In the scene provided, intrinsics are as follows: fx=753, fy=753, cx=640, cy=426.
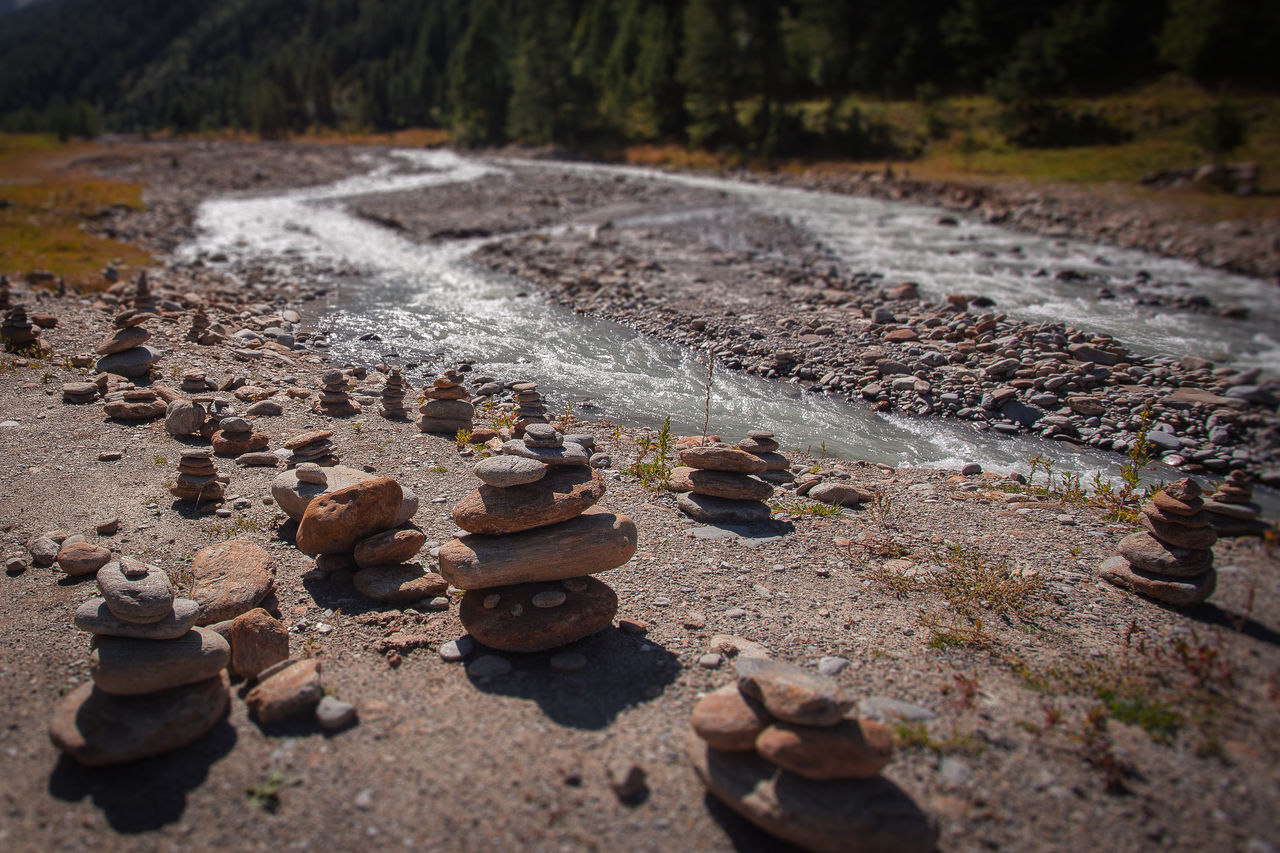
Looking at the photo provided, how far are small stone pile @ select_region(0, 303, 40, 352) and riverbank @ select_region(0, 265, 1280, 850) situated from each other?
16.4 ft

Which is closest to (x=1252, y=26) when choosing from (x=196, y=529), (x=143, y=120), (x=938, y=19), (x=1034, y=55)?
(x=1034, y=55)

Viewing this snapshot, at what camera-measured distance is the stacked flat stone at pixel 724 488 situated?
31.5ft

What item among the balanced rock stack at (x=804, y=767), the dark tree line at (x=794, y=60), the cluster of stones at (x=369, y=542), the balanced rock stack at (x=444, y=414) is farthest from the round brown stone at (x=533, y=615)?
the dark tree line at (x=794, y=60)

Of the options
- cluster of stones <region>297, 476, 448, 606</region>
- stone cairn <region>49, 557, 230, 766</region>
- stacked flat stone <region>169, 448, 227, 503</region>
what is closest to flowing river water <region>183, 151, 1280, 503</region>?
cluster of stones <region>297, 476, 448, 606</region>

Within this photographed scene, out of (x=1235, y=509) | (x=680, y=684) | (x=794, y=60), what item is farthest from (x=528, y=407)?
(x=794, y=60)

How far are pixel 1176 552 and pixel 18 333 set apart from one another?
1848 cm

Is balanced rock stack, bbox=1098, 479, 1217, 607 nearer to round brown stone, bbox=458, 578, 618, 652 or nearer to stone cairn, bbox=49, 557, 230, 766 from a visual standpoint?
round brown stone, bbox=458, 578, 618, 652

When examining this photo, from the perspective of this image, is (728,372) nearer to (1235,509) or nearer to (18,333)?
(1235,509)

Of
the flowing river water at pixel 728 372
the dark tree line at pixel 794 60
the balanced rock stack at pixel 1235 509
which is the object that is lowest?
the flowing river water at pixel 728 372

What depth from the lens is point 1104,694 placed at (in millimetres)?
5746

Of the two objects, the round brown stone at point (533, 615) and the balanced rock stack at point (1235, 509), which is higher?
the balanced rock stack at point (1235, 509)

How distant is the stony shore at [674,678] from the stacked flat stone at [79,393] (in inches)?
48.7

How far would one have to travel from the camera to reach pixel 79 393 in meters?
12.2

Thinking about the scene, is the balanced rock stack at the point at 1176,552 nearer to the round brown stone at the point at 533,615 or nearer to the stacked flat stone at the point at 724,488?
the stacked flat stone at the point at 724,488
